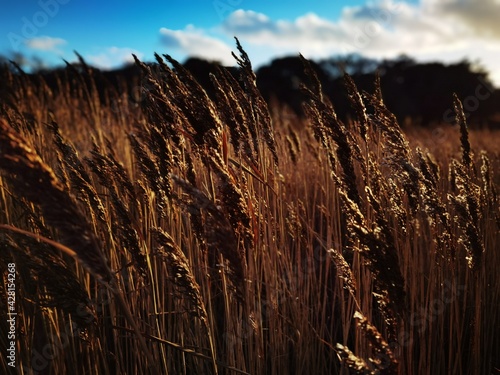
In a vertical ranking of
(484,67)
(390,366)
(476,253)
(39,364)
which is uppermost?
(484,67)

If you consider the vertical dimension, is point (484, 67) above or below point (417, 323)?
above

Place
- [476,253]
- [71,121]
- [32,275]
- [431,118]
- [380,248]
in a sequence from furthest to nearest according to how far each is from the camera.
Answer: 1. [431,118]
2. [71,121]
3. [32,275]
4. [476,253]
5. [380,248]

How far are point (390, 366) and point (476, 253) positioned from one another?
1.86 ft

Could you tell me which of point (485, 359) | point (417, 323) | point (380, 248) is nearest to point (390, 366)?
point (380, 248)

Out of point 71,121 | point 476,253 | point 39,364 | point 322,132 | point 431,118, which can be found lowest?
point 39,364

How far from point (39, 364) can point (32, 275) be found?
435 mm

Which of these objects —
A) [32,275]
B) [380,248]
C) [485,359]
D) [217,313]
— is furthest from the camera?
[217,313]

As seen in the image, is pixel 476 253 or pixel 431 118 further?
pixel 431 118

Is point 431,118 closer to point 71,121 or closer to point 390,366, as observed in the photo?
point 71,121

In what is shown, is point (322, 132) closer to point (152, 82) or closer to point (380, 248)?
point (152, 82)

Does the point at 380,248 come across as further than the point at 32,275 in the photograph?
No

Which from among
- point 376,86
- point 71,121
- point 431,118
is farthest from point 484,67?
point 376,86

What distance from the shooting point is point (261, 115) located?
1908 millimetres

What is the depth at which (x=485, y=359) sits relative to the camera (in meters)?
2.09
